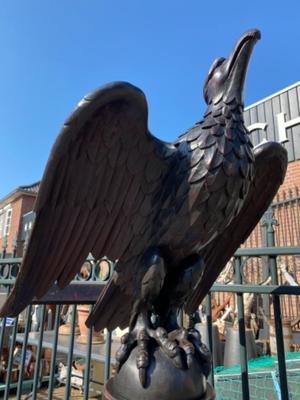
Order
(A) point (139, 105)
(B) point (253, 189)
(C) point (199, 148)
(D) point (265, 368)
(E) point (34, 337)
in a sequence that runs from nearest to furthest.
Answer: (A) point (139, 105) → (C) point (199, 148) → (B) point (253, 189) → (D) point (265, 368) → (E) point (34, 337)

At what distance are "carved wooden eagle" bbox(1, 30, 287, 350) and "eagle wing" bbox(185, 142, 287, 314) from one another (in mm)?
253

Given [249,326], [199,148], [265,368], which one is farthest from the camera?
Answer: [249,326]

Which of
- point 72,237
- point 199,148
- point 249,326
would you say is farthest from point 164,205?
point 249,326

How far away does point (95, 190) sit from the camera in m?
1.12

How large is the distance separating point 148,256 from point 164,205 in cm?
19

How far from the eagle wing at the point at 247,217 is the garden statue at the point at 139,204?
0.85 feet

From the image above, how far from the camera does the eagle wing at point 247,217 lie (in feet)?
4.46

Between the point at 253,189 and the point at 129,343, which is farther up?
the point at 253,189

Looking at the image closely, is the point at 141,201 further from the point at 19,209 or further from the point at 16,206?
the point at 16,206

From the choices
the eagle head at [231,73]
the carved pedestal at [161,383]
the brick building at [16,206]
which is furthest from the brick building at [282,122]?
the brick building at [16,206]

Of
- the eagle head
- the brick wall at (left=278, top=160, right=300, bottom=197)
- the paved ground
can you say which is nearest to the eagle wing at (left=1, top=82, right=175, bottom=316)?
the eagle head

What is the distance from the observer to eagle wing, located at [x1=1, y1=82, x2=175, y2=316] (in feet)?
3.23

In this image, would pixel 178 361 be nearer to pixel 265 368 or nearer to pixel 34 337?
pixel 265 368

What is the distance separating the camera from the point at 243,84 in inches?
47.7
